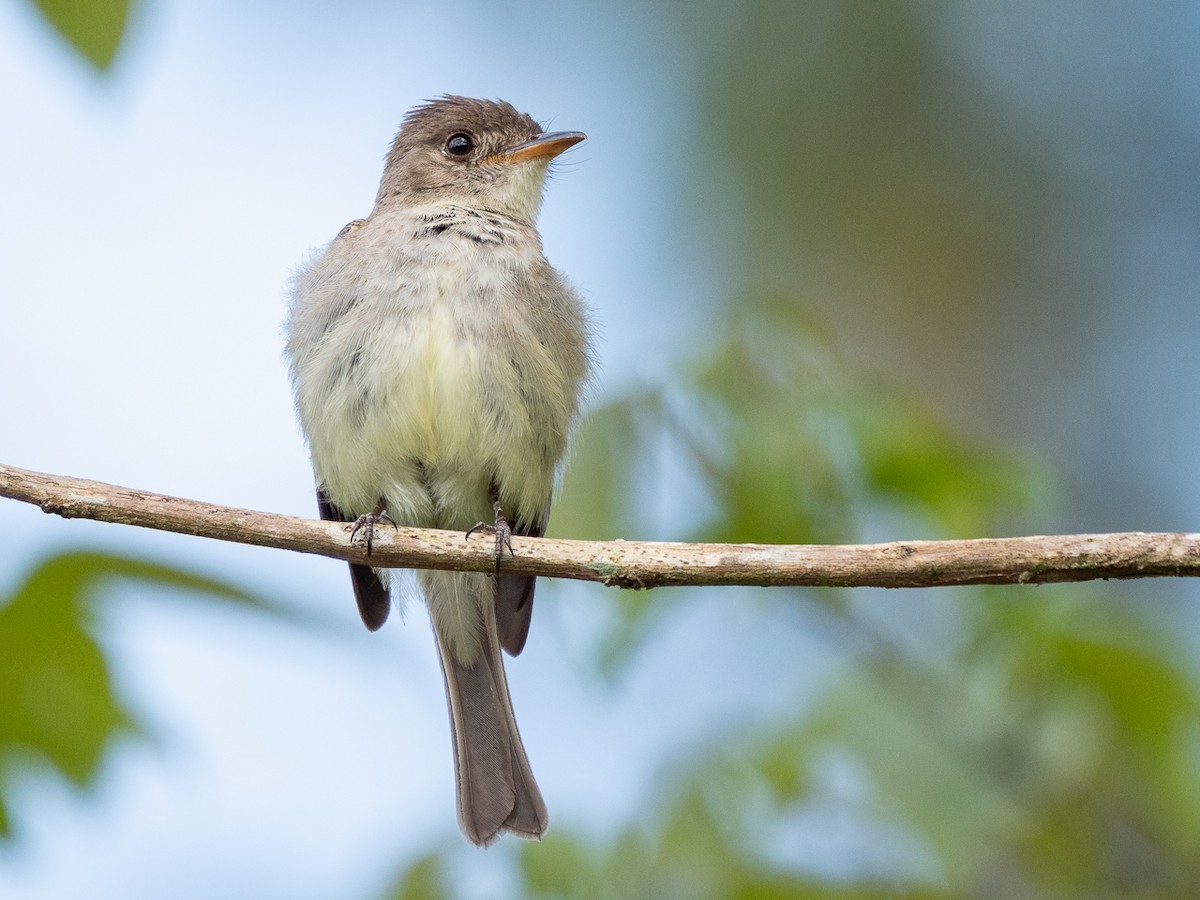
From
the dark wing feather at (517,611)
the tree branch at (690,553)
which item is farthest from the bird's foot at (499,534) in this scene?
the dark wing feather at (517,611)

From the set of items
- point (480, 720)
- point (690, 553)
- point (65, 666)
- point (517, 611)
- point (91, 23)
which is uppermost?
point (91, 23)

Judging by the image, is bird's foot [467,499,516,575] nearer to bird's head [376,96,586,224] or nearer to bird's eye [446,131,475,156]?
bird's head [376,96,586,224]

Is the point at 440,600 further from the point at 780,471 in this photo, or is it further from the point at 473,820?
the point at 780,471

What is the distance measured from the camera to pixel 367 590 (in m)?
6.39

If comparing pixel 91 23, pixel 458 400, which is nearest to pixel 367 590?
pixel 458 400

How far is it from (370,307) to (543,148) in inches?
62.0

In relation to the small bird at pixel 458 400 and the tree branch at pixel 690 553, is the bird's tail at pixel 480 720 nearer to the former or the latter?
the small bird at pixel 458 400

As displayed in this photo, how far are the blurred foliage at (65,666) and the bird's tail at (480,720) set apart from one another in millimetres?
1817

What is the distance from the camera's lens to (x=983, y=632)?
455cm

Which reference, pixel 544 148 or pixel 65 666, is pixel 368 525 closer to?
pixel 65 666

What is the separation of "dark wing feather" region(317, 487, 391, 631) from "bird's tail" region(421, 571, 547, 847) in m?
0.20

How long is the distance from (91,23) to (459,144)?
12.7ft

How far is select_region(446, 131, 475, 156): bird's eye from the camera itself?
6965mm

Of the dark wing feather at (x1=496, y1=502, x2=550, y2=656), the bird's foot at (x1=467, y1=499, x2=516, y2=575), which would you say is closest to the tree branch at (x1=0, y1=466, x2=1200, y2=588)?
the bird's foot at (x1=467, y1=499, x2=516, y2=575)
